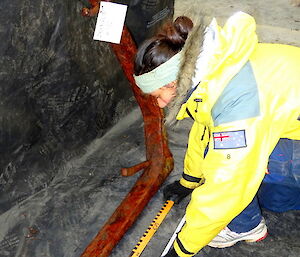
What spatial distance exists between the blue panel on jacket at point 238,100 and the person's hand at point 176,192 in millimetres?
826

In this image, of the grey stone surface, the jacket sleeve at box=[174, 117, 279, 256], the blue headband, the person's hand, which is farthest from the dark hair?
the person's hand

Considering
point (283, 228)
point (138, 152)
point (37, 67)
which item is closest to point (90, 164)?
point (138, 152)

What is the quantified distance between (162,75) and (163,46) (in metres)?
0.09

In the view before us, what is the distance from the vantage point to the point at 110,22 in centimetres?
165

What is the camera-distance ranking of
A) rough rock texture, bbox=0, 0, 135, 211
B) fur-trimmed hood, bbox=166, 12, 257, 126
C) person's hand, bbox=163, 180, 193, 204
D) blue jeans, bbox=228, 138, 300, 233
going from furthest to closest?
person's hand, bbox=163, 180, 193, 204
rough rock texture, bbox=0, 0, 135, 211
blue jeans, bbox=228, 138, 300, 233
fur-trimmed hood, bbox=166, 12, 257, 126

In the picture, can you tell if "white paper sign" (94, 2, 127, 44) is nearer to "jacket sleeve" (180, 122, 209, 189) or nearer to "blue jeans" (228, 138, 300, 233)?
"jacket sleeve" (180, 122, 209, 189)

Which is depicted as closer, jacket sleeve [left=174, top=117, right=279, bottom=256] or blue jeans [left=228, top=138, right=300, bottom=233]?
jacket sleeve [left=174, top=117, right=279, bottom=256]

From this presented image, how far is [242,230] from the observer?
1.76m

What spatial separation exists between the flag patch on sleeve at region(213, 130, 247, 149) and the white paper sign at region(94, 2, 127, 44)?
0.67 meters

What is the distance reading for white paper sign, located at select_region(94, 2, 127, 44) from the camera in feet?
5.33

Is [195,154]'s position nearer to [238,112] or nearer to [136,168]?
[136,168]

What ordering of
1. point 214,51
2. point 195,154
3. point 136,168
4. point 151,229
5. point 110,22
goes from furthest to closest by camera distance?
point 136,168 → point 151,229 → point 195,154 → point 110,22 → point 214,51

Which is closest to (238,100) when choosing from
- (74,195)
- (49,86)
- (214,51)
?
(214,51)

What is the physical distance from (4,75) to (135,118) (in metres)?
1.11
